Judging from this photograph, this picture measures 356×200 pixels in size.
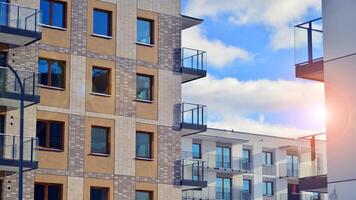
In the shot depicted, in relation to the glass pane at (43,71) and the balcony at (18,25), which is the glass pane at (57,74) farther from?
the balcony at (18,25)

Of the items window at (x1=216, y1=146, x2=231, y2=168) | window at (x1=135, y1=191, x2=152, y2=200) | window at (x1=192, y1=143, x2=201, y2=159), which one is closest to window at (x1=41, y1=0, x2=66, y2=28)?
window at (x1=135, y1=191, x2=152, y2=200)

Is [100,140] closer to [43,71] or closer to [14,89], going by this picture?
[43,71]

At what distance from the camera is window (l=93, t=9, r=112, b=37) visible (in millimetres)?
35812

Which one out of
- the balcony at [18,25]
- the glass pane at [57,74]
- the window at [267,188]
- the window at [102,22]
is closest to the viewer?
the balcony at [18,25]

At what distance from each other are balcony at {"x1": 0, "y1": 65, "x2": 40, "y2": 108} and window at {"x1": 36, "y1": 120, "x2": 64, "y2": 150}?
1.61 meters

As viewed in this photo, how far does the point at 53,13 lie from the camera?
34.5m

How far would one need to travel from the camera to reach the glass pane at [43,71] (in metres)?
33.6

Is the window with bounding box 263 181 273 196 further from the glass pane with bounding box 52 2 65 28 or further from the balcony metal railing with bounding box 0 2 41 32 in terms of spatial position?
the balcony metal railing with bounding box 0 2 41 32

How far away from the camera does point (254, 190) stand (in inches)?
2564

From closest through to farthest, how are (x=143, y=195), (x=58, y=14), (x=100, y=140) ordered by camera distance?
1. (x=58, y=14)
2. (x=100, y=140)
3. (x=143, y=195)

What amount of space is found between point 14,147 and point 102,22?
7883mm

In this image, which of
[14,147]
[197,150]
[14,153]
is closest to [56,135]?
[14,147]

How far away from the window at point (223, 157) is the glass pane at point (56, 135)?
3004cm

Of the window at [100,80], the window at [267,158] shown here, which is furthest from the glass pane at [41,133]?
the window at [267,158]
